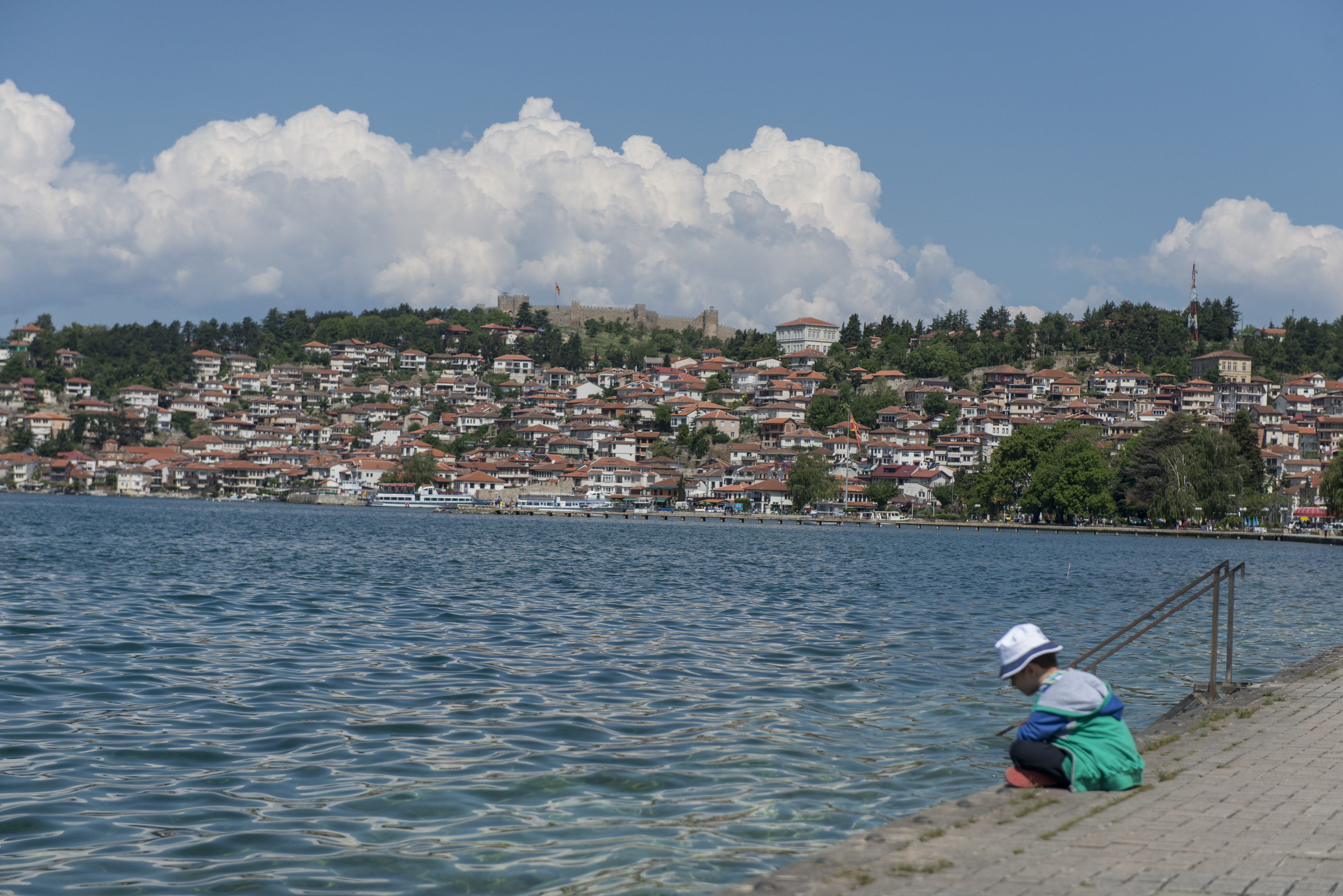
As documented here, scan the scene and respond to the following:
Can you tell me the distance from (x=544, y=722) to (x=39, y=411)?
194974 mm

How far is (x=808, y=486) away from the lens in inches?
4419

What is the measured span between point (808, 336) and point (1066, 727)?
185 metres

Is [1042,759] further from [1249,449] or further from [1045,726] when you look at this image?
[1249,449]

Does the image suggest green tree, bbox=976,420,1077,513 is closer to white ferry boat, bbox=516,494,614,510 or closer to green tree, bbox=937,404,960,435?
green tree, bbox=937,404,960,435

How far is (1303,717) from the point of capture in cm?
870

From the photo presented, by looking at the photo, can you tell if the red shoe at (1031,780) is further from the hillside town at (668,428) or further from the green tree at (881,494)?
the green tree at (881,494)

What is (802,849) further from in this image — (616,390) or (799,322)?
(799,322)

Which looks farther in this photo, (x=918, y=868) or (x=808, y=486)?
(x=808, y=486)

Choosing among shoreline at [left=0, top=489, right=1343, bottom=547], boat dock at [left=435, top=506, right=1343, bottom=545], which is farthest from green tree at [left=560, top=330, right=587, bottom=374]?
boat dock at [left=435, top=506, right=1343, bottom=545]

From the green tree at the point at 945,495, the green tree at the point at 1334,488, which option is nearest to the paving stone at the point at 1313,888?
the green tree at the point at 1334,488

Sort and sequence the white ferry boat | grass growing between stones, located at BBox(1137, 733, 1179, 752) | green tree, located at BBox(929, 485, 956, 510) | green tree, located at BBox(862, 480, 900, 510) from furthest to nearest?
the white ferry boat < green tree, located at BBox(862, 480, 900, 510) < green tree, located at BBox(929, 485, 956, 510) < grass growing between stones, located at BBox(1137, 733, 1179, 752)

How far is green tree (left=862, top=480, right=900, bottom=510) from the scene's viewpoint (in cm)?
11575

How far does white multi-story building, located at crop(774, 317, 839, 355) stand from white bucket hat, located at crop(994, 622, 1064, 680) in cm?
18260

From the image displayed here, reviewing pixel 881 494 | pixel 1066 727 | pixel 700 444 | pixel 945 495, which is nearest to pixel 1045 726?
pixel 1066 727
